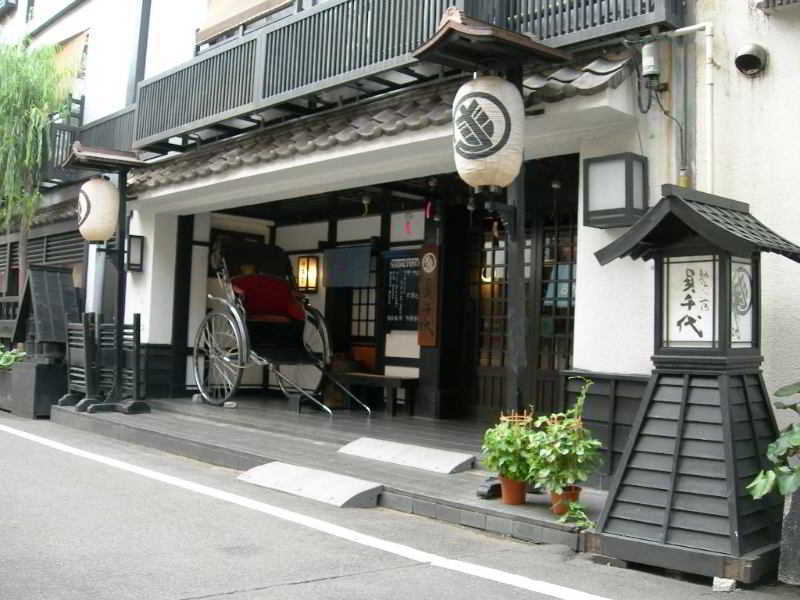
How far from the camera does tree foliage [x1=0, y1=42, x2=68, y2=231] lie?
15.3 m

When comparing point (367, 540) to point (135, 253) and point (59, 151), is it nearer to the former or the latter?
point (135, 253)

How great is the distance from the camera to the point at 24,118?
15406 millimetres

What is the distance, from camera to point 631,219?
698 cm

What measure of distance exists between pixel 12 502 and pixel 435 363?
20.5ft

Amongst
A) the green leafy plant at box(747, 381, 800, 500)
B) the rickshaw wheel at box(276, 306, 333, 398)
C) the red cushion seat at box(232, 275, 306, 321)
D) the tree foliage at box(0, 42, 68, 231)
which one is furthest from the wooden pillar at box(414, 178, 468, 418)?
the tree foliage at box(0, 42, 68, 231)

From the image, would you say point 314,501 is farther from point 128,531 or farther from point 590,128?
point 590,128

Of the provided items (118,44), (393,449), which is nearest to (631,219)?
(393,449)

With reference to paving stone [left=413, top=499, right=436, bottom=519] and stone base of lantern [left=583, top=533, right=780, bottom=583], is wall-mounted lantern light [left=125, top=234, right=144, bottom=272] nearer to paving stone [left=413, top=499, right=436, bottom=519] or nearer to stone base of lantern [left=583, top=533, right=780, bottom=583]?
paving stone [left=413, top=499, right=436, bottom=519]

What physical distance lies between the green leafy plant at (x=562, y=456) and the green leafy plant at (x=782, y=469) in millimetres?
1232

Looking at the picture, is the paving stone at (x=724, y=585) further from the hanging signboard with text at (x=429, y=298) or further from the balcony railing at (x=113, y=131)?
the balcony railing at (x=113, y=131)

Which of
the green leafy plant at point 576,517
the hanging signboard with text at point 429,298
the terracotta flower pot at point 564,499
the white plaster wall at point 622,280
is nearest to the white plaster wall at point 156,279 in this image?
the hanging signboard with text at point 429,298

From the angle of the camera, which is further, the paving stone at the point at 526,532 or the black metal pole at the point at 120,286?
the black metal pole at the point at 120,286

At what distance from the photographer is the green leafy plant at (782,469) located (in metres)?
5.02

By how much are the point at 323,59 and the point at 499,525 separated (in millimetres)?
5872
